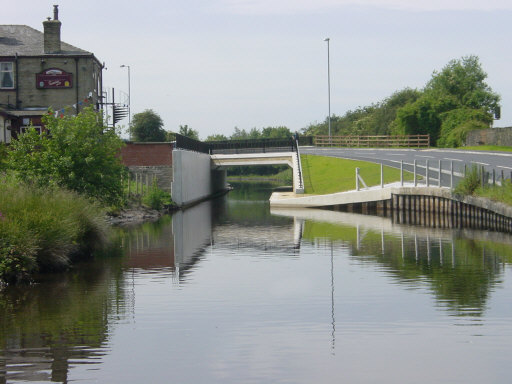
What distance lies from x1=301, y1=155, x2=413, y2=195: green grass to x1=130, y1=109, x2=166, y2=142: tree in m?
21.6

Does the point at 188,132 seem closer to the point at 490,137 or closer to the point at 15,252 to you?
the point at 490,137

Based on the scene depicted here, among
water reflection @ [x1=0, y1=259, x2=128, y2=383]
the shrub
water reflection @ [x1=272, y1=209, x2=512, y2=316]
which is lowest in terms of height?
water reflection @ [x1=0, y1=259, x2=128, y2=383]

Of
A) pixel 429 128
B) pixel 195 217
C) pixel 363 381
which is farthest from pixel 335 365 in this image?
pixel 429 128

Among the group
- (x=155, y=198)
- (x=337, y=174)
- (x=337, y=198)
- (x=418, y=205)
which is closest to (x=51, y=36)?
(x=155, y=198)

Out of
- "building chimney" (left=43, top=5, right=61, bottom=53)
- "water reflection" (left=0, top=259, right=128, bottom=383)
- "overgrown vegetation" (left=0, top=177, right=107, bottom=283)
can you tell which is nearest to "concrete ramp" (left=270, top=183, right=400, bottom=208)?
"building chimney" (left=43, top=5, right=61, bottom=53)

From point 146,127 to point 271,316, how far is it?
222ft

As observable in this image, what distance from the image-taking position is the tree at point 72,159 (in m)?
29.7

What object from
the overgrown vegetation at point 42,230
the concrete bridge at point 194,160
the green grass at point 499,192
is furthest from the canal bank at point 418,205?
the overgrown vegetation at point 42,230

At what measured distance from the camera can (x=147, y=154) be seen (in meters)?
A: 51.3

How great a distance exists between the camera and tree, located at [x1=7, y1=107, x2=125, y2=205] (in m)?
29.7

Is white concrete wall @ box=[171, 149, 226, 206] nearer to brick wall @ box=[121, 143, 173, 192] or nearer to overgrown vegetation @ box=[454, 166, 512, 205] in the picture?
brick wall @ box=[121, 143, 173, 192]

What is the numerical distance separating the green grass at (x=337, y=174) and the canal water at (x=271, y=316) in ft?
69.4

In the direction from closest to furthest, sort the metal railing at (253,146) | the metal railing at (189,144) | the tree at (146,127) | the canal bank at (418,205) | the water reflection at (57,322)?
the water reflection at (57,322) → the canal bank at (418,205) → the metal railing at (189,144) → the metal railing at (253,146) → the tree at (146,127)

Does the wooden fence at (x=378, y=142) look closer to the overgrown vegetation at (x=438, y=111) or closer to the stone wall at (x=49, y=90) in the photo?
the overgrown vegetation at (x=438, y=111)
